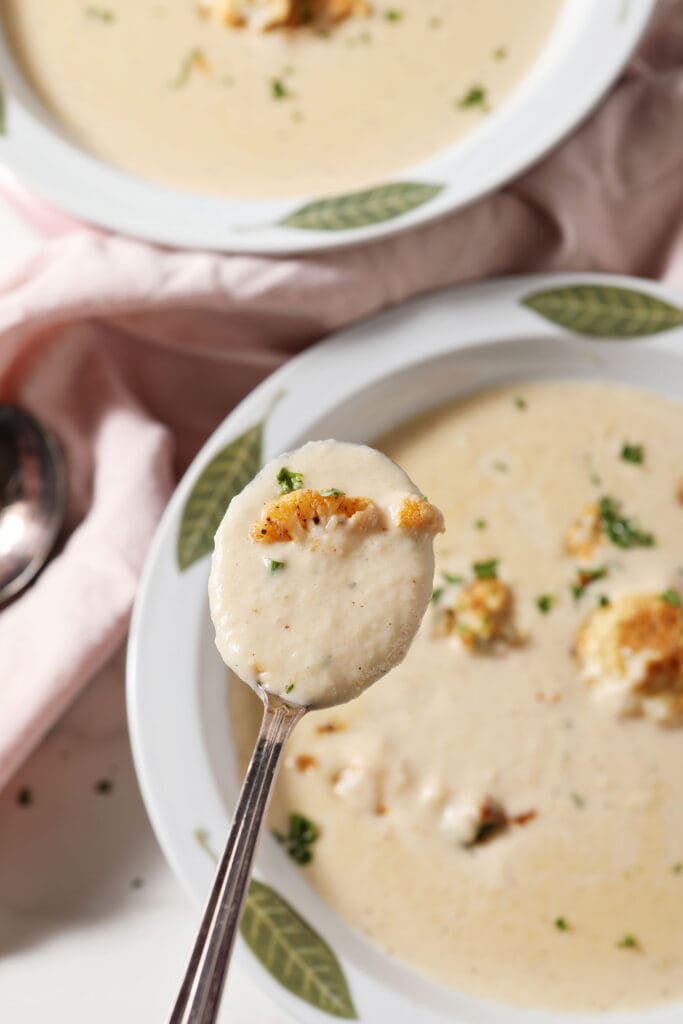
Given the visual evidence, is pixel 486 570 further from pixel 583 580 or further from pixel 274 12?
pixel 274 12

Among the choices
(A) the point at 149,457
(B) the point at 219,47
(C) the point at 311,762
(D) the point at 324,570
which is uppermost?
(B) the point at 219,47

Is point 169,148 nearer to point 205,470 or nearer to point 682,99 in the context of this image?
point 205,470

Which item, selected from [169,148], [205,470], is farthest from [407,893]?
[169,148]

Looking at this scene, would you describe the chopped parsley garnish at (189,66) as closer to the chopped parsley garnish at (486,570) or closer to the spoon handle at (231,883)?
the chopped parsley garnish at (486,570)

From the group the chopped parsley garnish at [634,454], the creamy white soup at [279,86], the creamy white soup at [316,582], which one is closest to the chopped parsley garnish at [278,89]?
the creamy white soup at [279,86]

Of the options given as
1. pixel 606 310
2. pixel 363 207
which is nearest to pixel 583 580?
pixel 606 310
